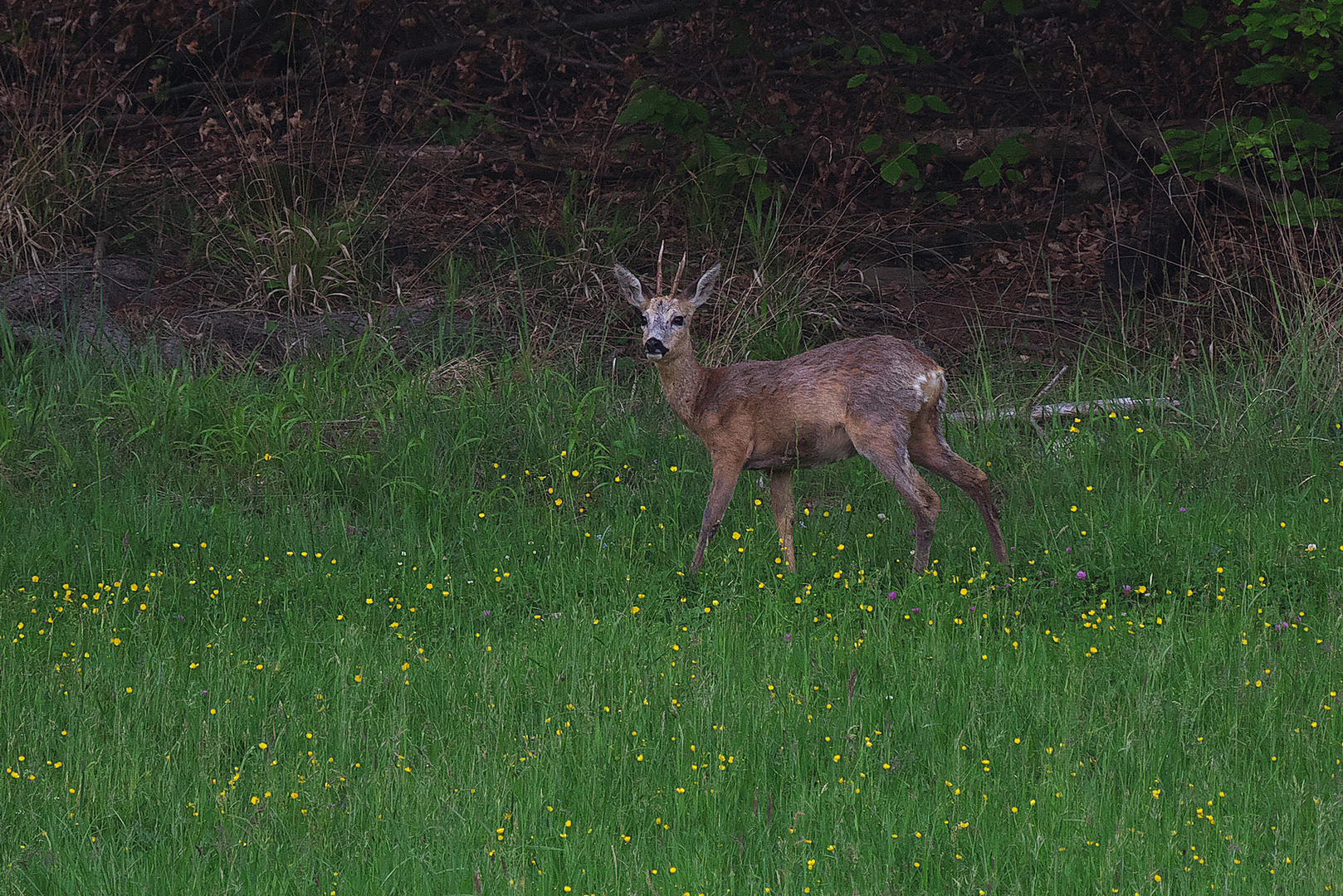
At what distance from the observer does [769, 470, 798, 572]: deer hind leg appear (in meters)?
6.70

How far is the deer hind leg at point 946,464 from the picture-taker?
6668 mm

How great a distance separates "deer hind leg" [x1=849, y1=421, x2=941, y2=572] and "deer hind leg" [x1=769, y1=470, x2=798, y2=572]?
0.46 m

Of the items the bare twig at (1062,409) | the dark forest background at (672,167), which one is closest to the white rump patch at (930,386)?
the bare twig at (1062,409)

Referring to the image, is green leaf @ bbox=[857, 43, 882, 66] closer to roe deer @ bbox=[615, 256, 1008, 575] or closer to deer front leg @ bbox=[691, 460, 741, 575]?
roe deer @ bbox=[615, 256, 1008, 575]

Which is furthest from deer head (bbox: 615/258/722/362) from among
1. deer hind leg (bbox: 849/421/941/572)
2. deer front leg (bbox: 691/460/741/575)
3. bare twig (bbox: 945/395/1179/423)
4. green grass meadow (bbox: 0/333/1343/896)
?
bare twig (bbox: 945/395/1179/423)

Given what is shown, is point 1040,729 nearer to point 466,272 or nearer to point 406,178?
point 466,272

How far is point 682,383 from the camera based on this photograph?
6977 millimetres

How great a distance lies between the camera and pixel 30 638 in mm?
5625

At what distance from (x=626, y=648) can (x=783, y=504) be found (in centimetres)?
165

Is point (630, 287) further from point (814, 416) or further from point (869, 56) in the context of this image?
point (869, 56)

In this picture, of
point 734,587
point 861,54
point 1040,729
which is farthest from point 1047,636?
point 861,54

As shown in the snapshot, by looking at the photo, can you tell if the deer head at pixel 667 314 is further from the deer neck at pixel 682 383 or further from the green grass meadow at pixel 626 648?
the green grass meadow at pixel 626 648

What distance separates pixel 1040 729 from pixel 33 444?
608 centimetres

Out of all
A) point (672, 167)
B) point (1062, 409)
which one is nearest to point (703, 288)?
point (1062, 409)
